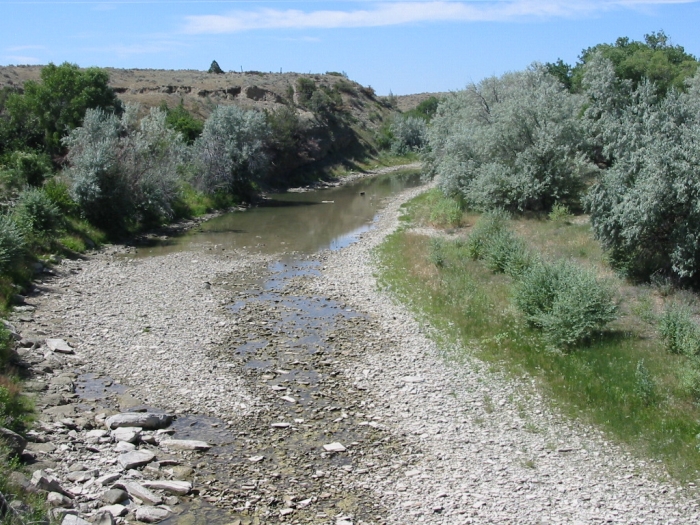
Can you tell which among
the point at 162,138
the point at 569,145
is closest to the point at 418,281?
the point at 569,145

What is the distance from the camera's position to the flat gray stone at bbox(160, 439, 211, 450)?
43.1ft

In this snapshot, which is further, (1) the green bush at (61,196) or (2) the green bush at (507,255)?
(1) the green bush at (61,196)

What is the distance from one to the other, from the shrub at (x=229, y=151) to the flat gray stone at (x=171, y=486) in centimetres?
3707

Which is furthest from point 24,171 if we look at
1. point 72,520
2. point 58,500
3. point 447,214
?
point 72,520

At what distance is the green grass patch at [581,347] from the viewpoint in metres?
13.4

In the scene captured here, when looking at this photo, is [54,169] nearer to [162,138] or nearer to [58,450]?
[162,138]

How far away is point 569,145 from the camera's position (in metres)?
32.6

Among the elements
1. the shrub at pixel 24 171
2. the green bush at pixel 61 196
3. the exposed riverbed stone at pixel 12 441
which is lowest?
the exposed riverbed stone at pixel 12 441

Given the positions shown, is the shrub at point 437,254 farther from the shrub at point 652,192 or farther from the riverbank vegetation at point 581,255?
the shrub at point 652,192

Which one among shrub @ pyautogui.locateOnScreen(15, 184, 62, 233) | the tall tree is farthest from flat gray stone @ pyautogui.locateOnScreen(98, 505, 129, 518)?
the tall tree

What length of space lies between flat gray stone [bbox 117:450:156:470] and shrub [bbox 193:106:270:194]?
35943 millimetres

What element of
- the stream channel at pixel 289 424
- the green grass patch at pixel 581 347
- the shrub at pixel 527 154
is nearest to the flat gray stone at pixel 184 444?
the stream channel at pixel 289 424

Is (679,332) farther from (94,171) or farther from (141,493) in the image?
(94,171)

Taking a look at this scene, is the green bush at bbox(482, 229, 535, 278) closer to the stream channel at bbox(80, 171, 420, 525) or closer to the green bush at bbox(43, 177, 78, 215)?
the stream channel at bbox(80, 171, 420, 525)
